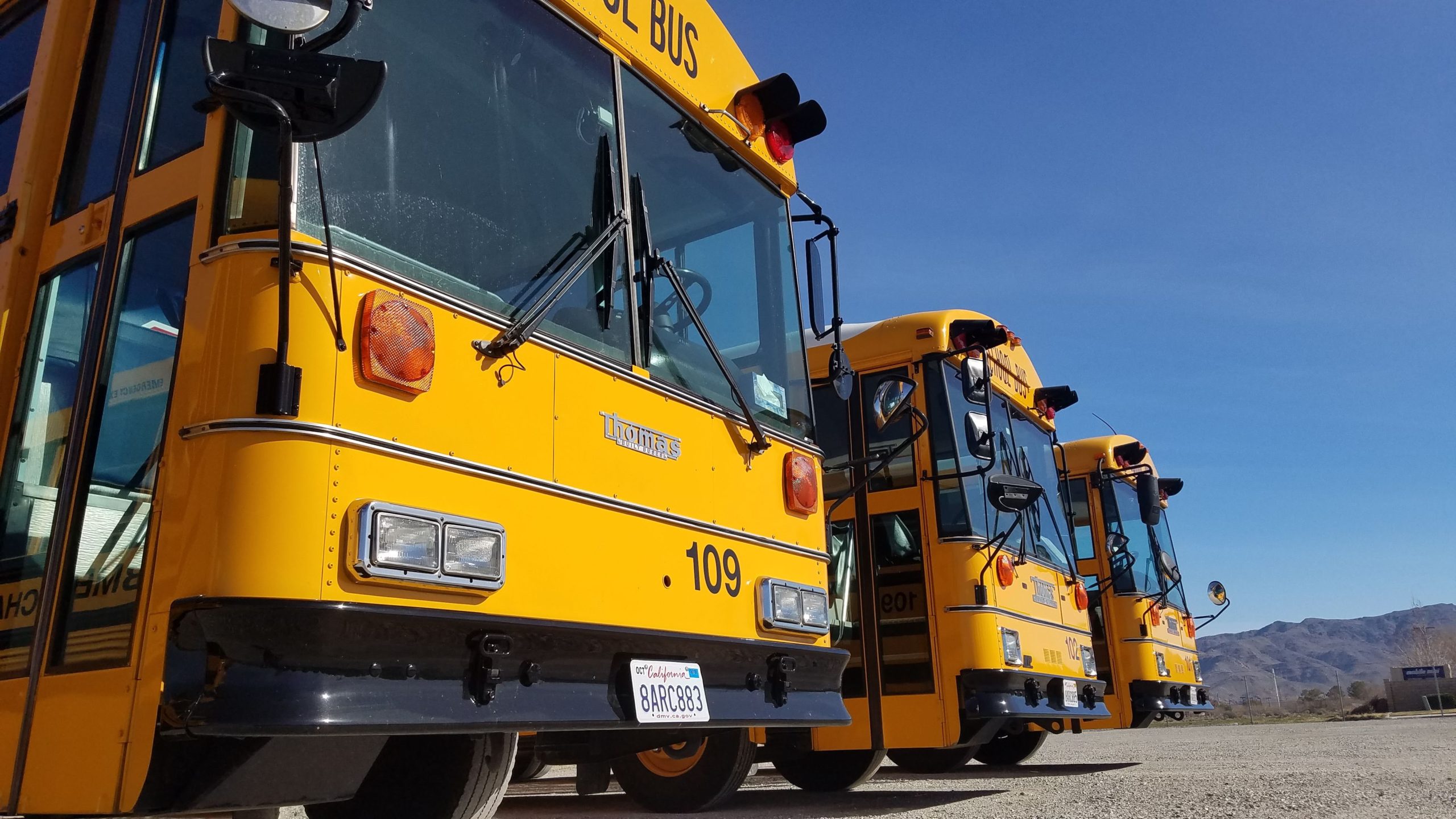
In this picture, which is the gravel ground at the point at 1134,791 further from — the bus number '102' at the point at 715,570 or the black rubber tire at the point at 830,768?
the bus number '102' at the point at 715,570

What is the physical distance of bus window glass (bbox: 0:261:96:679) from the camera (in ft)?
7.99

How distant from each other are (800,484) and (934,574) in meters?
2.18

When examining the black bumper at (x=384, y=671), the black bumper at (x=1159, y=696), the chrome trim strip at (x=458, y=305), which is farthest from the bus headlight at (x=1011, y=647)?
the black bumper at (x=1159, y=696)

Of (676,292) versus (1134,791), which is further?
(1134,791)

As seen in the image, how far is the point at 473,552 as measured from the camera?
240cm

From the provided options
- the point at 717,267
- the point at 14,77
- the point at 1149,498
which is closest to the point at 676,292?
the point at 717,267

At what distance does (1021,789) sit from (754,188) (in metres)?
3.98

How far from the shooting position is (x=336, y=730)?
2.04 m

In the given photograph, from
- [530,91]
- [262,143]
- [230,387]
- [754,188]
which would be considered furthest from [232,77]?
[754,188]

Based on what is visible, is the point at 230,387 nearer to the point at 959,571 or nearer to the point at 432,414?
the point at 432,414

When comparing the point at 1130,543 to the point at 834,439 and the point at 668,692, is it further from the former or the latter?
the point at 668,692

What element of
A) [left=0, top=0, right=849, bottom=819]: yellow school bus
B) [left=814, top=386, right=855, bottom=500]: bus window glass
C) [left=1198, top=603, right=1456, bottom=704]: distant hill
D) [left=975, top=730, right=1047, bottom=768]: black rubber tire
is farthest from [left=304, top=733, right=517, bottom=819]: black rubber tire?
[left=1198, top=603, right=1456, bottom=704]: distant hill

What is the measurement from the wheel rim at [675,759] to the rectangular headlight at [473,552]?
2.73m

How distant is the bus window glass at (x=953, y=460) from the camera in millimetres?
5820
